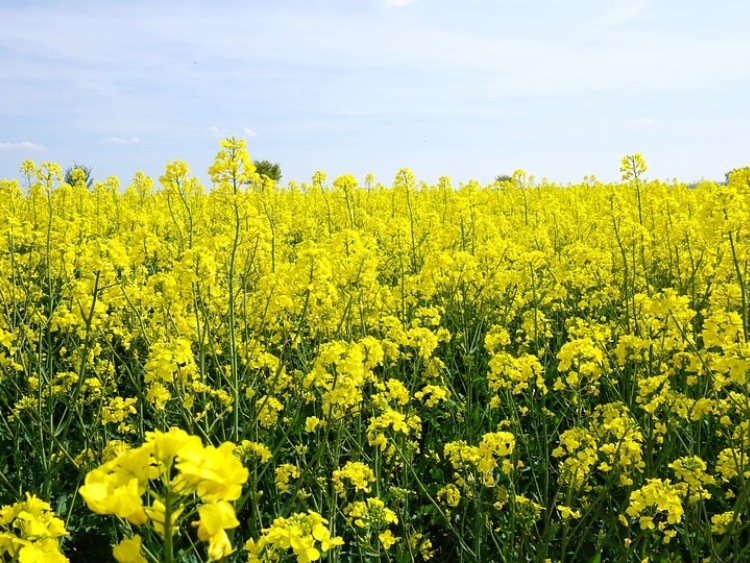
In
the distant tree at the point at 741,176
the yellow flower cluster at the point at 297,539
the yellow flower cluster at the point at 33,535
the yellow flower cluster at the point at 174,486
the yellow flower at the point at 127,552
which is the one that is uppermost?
the distant tree at the point at 741,176

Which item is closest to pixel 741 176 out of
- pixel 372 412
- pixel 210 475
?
pixel 372 412

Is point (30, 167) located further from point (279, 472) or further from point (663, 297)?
point (663, 297)

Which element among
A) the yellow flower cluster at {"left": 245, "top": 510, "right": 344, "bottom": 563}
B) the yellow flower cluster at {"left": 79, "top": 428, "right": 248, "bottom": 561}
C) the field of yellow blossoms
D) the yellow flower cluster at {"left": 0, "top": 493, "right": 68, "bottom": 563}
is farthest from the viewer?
the field of yellow blossoms

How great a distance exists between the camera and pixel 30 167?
17.4 ft

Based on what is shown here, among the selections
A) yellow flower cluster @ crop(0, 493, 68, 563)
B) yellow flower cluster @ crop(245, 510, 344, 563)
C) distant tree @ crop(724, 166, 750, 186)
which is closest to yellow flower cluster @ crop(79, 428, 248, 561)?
yellow flower cluster @ crop(0, 493, 68, 563)

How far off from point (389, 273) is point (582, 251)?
1694mm

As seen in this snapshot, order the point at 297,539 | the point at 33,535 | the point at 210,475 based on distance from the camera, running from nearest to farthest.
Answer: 1. the point at 210,475
2. the point at 33,535
3. the point at 297,539

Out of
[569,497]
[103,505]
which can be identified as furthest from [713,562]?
[103,505]

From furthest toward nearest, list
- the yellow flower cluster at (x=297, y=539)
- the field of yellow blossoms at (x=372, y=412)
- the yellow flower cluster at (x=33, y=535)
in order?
the field of yellow blossoms at (x=372, y=412), the yellow flower cluster at (x=297, y=539), the yellow flower cluster at (x=33, y=535)

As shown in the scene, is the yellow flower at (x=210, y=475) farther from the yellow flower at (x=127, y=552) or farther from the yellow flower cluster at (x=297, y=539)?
the yellow flower cluster at (x=297, y=539)

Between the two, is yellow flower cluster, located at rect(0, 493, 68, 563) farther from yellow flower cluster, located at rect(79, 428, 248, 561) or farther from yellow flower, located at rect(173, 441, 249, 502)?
yellow flower, located at rect(173, 441, 249, 502)

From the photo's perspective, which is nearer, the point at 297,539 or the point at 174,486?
the point at 174,486

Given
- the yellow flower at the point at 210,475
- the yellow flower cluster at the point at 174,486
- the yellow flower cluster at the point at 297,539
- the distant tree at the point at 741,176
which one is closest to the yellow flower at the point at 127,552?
the yellow flower cluster at the point at 174,486

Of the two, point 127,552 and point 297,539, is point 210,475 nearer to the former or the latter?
point 127,552
